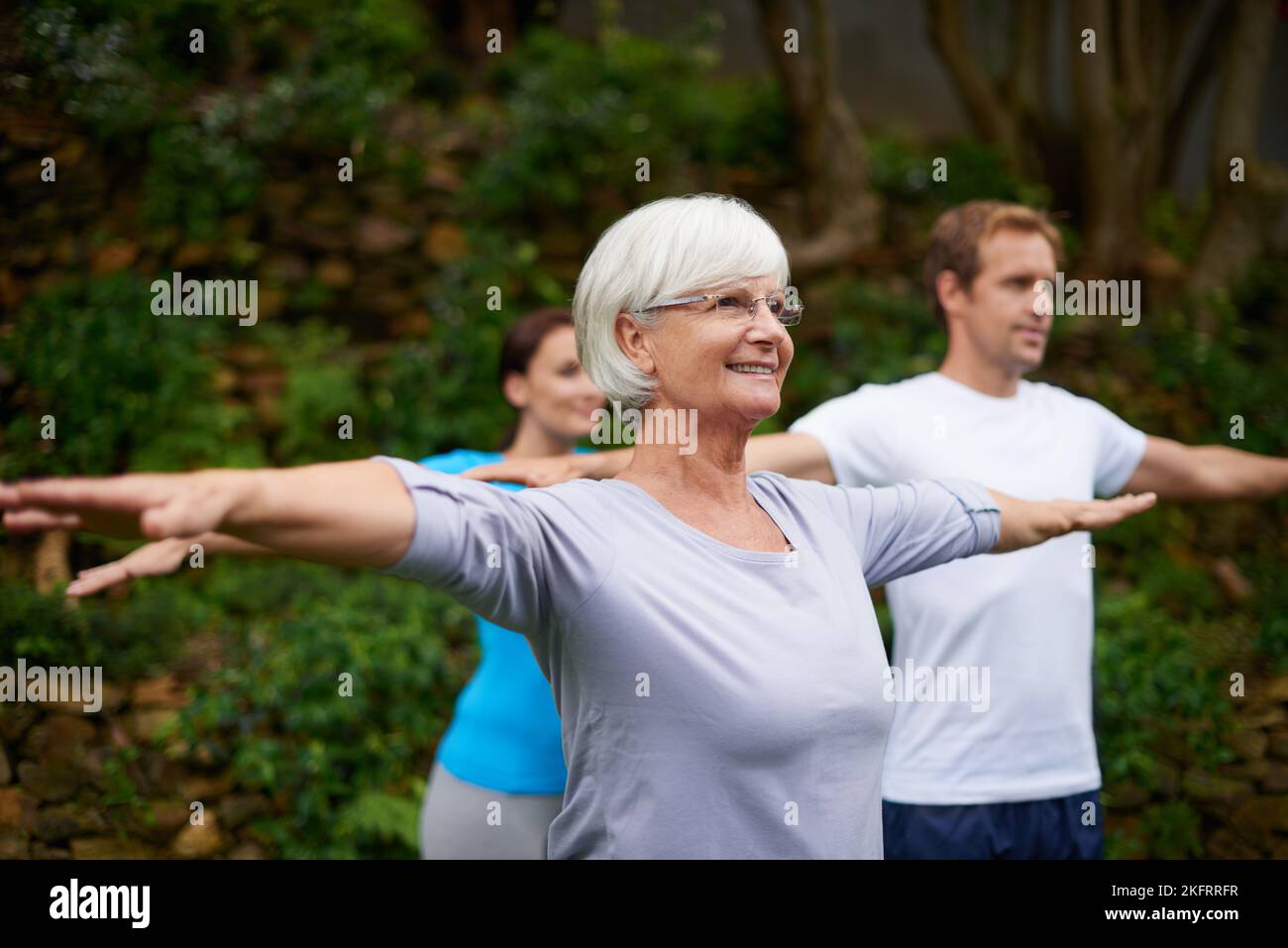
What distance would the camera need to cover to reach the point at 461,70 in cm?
785

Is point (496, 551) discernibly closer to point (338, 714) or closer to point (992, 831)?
point (992, 831)

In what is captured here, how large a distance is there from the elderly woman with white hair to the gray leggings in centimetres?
98

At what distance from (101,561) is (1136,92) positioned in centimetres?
654

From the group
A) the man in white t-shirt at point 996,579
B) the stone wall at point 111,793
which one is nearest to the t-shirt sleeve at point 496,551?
the man in white t-shirt at point 996,579

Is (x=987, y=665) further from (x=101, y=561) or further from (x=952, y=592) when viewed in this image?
(x=101, y=561)

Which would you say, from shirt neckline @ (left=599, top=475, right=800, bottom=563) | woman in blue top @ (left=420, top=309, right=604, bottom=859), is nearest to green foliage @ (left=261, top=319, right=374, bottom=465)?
woman in blue top @ (left=420, top=309, right=604, bottom=859)

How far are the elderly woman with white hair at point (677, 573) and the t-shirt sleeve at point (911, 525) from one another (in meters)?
0.07

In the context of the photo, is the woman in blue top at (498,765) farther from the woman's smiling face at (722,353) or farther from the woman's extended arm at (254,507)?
the woman's extended arm at (254,507)

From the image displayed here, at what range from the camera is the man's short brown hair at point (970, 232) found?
2.58 metres

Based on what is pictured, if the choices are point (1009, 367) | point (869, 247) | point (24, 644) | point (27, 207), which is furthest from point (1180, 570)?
A: point (27, 207)

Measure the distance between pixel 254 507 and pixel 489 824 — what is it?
5.30 feet

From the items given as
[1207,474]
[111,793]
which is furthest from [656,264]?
[111,793]

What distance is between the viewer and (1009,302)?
8.21 ft

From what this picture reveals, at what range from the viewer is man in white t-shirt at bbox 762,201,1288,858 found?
2254 mm
